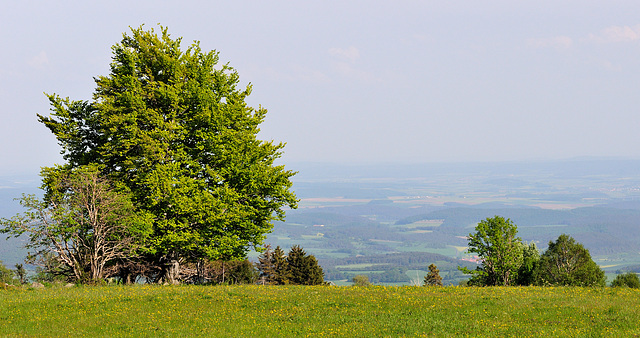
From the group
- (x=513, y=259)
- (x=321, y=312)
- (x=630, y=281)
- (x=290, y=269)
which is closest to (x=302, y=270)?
(x=290, y=269)

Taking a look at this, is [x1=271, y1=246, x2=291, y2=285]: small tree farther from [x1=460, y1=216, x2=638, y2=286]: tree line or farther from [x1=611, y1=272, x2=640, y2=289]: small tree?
[x1=611, y1=272, x2=640, y2=289]: small tree

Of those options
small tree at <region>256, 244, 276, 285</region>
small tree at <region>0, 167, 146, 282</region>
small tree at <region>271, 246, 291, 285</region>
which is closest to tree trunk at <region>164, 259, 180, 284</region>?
small tree at <region>0, 167, 146, 282</region>

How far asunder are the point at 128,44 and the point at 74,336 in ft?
80.8

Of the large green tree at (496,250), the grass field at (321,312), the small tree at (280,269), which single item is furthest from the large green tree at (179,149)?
the small tree at (280,269)

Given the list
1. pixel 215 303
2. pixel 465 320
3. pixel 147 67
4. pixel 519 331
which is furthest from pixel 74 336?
pixel 147 67

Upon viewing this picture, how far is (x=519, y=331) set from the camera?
17609mm

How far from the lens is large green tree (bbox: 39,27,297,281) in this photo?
32.5 meters

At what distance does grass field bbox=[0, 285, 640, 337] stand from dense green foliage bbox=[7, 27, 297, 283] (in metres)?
6.31

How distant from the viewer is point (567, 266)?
146 feet

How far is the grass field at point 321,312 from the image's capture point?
18.2 metres

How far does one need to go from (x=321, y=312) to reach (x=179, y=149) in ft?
56.9

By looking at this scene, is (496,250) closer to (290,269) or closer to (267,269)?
(290,269)

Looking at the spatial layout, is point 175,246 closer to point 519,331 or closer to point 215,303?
point 215,303

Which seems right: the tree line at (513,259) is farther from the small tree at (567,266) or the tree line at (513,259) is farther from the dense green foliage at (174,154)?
the dense green foliage at (174,154)
